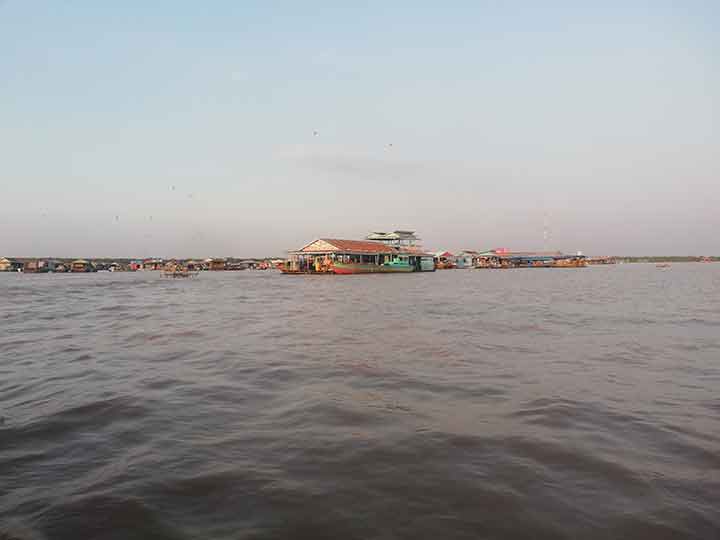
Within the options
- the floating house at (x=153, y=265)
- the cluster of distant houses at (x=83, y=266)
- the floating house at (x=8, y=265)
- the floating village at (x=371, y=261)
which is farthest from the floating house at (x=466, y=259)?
the floating house at (x=8, y=265)

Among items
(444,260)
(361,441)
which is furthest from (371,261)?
(361,441)

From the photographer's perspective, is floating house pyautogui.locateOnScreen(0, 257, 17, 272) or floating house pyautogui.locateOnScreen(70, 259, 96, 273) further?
floating house pyautogui.locateOnScreen(0, 257, 17, 272)

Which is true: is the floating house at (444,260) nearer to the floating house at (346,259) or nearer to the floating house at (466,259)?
the floating house at (466,259)

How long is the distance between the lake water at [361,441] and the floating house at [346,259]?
40.6 meters

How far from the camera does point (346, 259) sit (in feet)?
164

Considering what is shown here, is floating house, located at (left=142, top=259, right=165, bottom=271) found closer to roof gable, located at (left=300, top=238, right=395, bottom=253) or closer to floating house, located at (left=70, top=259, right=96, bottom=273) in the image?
floating house, located at (left=70, top=259, right=96, bottom=273)

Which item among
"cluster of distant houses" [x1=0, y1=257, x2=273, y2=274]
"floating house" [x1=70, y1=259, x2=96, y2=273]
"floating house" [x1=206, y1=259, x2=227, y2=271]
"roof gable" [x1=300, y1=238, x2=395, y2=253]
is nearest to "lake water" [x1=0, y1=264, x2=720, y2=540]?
"roof gable" [x1=300, y1=238, x2=395, y2=253]

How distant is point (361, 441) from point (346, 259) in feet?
153

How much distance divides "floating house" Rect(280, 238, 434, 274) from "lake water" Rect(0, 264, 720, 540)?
40.6 m

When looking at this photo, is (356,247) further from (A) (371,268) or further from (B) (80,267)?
(B) (80,267)

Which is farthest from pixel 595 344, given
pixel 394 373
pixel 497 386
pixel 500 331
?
pixel 394 373

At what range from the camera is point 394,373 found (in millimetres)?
5910

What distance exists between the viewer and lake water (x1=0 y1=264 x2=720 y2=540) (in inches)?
93.1

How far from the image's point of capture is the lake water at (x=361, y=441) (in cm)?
237
